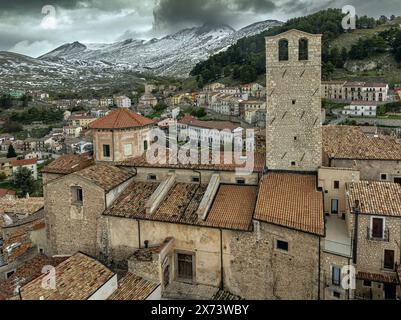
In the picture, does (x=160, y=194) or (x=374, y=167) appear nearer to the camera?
(x=160, y=194)

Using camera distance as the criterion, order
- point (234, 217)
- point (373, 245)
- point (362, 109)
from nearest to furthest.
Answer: point (373, 245) → point (234, 217) → point (362, 109)

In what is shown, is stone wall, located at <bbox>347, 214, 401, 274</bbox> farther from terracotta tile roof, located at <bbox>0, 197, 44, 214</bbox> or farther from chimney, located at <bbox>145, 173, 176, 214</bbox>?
terracotta tile roof, located at <bbox>0, 197, 44, 214</bbox>

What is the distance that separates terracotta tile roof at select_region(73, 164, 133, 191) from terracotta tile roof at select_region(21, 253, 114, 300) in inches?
172

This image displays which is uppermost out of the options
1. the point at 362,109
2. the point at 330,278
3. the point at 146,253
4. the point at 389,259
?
the point at 362,109

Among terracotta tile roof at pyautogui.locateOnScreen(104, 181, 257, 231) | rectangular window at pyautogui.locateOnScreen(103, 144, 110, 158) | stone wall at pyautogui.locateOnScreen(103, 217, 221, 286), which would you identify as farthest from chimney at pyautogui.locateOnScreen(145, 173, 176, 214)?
rectangular window at pyautogui.locateOnScreen(103, 144, 110, 158)

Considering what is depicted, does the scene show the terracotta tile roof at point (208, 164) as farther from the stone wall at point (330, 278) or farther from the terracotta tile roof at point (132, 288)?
the terracotta tile roof at point (132, 288)

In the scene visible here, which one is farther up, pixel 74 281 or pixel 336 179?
pixel 336 179

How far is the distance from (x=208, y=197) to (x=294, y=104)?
284 inches

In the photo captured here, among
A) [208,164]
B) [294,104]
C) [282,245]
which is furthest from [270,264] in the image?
[294,104]

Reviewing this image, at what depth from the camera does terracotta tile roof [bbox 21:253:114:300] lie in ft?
50.5

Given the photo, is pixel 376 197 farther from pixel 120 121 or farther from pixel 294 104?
pixel 120 121

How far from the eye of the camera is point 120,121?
24109 mm

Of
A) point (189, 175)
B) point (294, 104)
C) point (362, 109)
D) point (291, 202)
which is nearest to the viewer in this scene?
point (291, 202)
